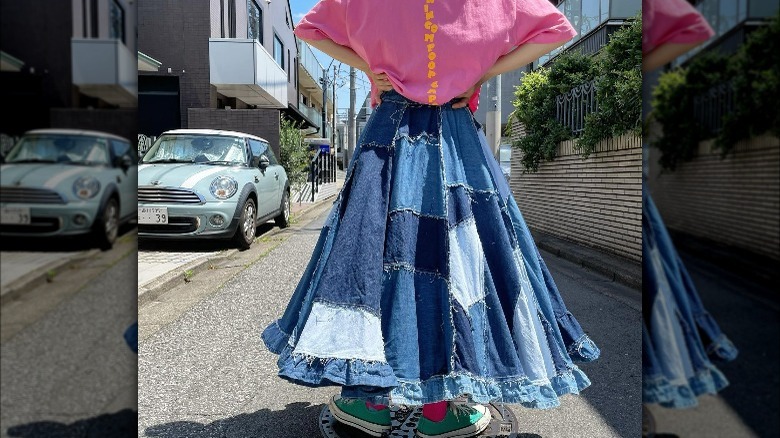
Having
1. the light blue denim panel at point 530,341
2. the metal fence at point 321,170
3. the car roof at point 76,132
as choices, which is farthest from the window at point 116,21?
the metal fence at point 321,170

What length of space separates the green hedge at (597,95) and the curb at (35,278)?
3.68 feet

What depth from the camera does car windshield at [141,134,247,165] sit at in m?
1.43

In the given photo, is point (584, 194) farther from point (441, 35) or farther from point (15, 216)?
point (15, 216)

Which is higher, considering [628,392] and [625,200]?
[625,200]

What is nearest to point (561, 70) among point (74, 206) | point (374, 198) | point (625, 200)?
point (625, 200)

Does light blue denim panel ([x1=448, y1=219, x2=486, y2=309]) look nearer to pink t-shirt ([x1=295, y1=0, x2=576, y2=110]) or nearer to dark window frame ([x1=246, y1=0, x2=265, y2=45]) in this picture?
pink t-shirt ([x1=295, y1=0, x2=576, y2=110])

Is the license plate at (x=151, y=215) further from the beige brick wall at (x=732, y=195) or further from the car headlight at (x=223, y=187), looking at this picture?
the beige brick wall at (x=732, y=195)

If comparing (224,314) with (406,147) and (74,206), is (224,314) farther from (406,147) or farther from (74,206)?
(74,206)

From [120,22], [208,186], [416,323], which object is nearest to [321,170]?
[208,186]

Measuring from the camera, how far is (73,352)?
24.2 inches

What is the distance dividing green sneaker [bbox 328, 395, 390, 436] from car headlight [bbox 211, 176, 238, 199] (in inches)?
27.2

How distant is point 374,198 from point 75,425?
25.5 inches

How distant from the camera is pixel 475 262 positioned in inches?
44.4

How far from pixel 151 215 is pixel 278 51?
2.49 feet
